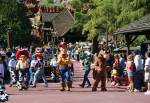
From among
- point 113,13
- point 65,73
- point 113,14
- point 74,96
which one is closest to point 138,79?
point 65,73

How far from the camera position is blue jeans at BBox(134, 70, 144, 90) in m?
24.2

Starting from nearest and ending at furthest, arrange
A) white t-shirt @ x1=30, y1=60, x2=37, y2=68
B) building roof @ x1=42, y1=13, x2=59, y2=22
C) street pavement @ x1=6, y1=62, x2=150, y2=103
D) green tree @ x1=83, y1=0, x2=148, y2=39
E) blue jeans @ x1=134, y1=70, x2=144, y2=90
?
1. street pavement @ x1=6, y1=62, x2=150, y2=103
2. blue jeans @ x1=134, y1=70, x2=144, y2=90
3. white t-shirt @ x1=30, y1=60, x2=37, y2=68
4. green tree @ x1=83, y1=0, x2=148, y2=39
5. building roof @ x1=42, y1=13, x2=59, y2=22

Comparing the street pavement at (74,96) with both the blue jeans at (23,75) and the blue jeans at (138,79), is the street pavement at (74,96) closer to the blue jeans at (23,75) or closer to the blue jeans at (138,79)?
the blue jeans at (23,75)

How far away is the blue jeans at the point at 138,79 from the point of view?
79.4 feet

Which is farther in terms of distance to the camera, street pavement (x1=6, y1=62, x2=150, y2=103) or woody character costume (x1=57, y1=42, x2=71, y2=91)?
woody character costume (x1=57, y1=42, x2=71, y2=91)

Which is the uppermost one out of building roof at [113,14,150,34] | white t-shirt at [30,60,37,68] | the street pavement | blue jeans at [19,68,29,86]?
building roof at [113,14,150,34]

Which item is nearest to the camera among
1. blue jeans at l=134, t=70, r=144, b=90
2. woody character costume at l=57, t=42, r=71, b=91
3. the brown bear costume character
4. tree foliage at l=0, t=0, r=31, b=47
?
woody character costume at l=57, t=42, r=71, b=91

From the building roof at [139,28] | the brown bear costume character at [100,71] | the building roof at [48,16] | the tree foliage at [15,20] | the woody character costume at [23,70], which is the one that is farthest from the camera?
the building roof at [48,16]

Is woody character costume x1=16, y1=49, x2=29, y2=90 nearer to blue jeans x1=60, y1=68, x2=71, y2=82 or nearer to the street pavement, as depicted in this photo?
the street pavement

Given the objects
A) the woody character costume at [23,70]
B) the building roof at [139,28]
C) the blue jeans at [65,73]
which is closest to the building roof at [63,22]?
the building roof at [139,28]

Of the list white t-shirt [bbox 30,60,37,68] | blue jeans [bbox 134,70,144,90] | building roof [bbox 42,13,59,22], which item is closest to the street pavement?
blue jeans [bbox 134,70,144,90]

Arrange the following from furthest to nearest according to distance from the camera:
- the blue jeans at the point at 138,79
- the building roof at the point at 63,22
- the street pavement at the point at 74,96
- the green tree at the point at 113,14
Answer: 1. the building roof at the point at 63,22
2. the green tree at the point at 113,14
3. the blue jeans at the point at 138,79
4. the street pavement at the point at 74,96

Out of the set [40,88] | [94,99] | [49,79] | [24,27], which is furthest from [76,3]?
[94,99]

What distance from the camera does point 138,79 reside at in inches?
953
